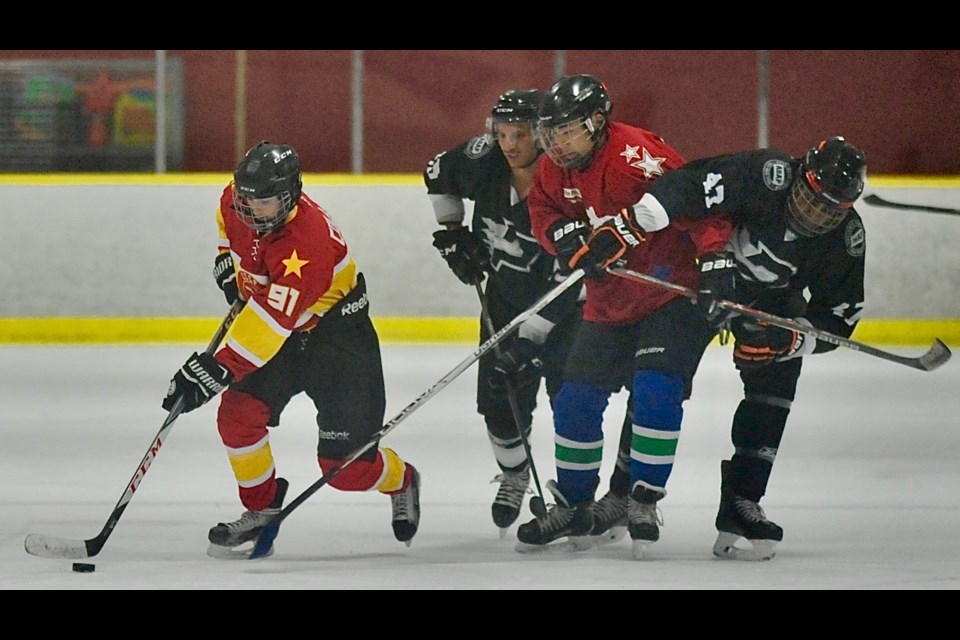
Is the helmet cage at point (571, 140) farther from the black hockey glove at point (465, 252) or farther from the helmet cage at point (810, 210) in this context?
the black hockey glove at point (465, 252)

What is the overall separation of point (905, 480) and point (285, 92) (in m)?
5.41

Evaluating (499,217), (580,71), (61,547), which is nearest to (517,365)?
(499,217)

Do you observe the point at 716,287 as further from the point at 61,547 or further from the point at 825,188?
the point at 61,547

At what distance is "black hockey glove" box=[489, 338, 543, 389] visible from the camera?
433 centimetres

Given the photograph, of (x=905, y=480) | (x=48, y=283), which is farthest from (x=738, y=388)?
(x=48, y=283)

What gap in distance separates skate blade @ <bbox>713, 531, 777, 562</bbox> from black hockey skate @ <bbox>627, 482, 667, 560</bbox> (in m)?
0.17

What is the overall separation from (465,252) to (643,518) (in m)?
1.06

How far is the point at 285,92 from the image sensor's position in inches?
370

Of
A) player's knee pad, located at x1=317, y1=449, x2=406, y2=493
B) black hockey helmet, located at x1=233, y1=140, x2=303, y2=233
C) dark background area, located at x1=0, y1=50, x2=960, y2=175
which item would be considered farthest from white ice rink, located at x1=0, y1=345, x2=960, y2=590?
dark background area, located at x1=0, y1=50, x2=960, y2=175

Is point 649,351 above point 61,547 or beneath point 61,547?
above

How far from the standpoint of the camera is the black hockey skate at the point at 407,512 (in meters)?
4.03

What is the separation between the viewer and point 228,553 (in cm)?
383

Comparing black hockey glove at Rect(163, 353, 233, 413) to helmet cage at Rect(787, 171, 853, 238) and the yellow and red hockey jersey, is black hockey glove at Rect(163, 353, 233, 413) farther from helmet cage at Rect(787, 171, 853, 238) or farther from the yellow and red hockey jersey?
helmet cage at Rect(787, 171, 853, 238)

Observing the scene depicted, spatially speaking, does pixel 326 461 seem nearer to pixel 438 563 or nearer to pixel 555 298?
pixel 438 563
